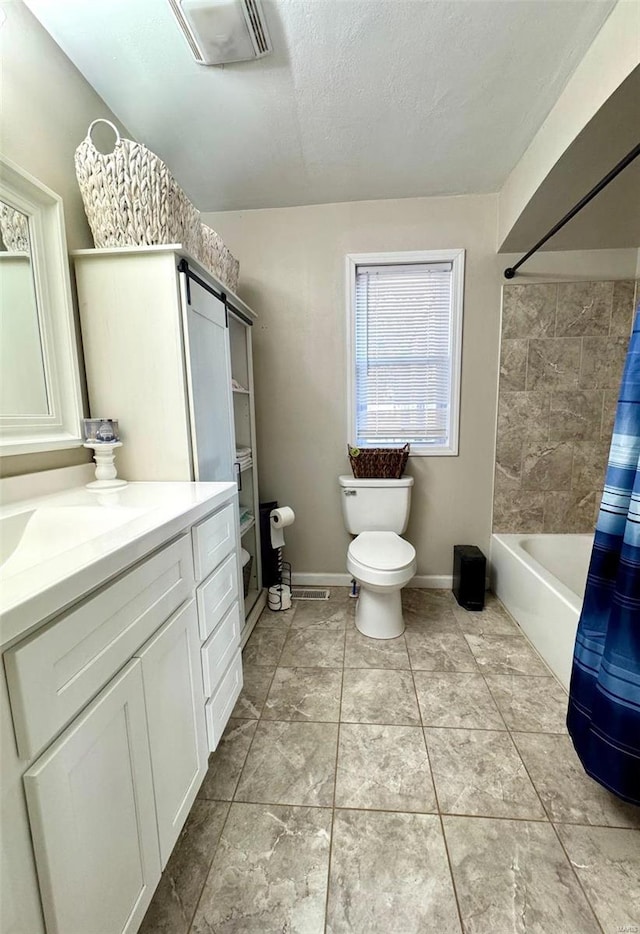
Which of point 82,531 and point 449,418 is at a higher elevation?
point 449,418

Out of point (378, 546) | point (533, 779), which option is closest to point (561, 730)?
point (533, 779)

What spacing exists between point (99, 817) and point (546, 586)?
1773 mm

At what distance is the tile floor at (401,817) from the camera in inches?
34.3

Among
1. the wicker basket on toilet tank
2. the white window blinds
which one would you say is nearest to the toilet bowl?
the wicker basket on toilet tank

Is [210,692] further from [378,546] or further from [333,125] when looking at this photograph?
[333,125]

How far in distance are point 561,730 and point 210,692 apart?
1258mm

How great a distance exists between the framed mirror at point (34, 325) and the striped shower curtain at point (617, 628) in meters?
1.68

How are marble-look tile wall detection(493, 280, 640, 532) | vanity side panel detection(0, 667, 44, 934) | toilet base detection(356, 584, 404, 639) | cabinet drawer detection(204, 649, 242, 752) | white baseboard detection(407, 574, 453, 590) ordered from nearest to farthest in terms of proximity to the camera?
vanity side panel detection(0, 667, 44, 934) → cabinet drawer detection(204, 649, 242, 752) → toilet base detection(356, 584, 404, 639) → marble-look tile wall detection(493, 280, 640, 532) → white baseboard detection(407, 574, 453, 590)

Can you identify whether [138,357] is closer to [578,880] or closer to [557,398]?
[578,880]

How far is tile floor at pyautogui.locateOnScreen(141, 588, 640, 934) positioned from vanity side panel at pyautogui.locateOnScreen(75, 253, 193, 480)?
1034 millimetres

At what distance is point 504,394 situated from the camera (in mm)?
2205

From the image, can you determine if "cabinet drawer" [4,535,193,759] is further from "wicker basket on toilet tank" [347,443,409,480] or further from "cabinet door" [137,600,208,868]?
"wicker basket on toilet tank" [347,443,409,480]

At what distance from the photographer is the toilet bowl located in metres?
1.74

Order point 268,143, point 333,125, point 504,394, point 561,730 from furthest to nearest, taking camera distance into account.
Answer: point 504,394
point 268,143
point 333,125
point 561,730
